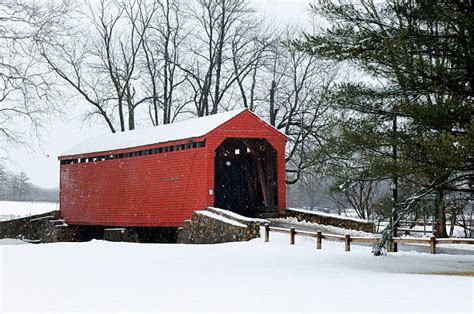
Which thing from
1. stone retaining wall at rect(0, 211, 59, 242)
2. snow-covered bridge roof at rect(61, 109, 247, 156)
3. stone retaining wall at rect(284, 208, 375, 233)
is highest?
snow-covered bridge roof at rect(61, 109, 247, 156)

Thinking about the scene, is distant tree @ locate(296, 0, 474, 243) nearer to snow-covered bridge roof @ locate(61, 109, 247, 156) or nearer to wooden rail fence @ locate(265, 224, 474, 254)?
wooden rail fence @ locate(265, 224, 474, 254)

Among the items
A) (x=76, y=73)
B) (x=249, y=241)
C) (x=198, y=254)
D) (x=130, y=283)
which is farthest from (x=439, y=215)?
(x=76, y=73)

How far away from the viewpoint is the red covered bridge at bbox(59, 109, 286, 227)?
2294 cm

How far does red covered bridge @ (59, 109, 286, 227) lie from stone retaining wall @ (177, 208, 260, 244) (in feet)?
1.90

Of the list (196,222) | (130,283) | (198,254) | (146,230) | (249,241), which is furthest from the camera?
(146,230)

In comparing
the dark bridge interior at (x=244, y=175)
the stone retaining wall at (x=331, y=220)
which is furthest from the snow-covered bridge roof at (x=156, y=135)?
the stone retaining wall at (x=331, y=220)

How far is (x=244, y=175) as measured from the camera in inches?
1061

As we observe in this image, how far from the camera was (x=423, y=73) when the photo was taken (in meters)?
12.1

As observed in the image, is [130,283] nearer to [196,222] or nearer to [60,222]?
[196,222]

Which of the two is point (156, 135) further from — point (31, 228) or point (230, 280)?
point (230, 280)

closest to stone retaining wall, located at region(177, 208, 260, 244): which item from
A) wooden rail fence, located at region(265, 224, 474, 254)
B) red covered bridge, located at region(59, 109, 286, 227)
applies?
red covered bridge, located at region(59, 109, 286, 227)

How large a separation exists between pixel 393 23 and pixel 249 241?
8030 mm

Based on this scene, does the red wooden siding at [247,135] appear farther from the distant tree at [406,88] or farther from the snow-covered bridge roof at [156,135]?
the distant tree at [406,88]

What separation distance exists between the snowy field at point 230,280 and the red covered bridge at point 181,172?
580 cm
